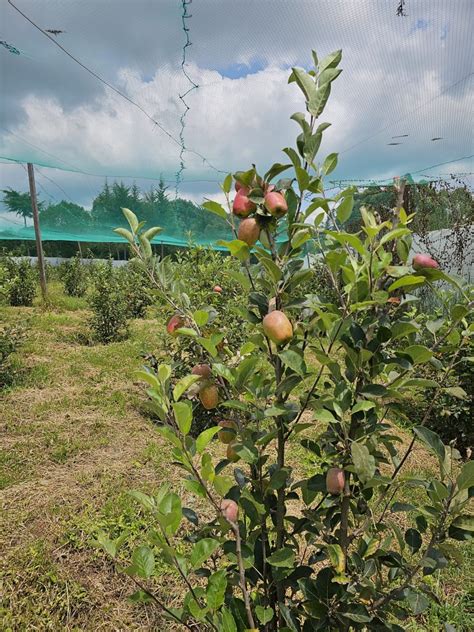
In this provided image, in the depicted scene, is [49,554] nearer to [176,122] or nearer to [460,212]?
[176,122]

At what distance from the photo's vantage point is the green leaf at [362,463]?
2.13 feet

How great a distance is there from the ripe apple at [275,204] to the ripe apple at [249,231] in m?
0.05

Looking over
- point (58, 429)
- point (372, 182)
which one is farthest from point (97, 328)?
point (372, 182)

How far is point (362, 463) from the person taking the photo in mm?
655

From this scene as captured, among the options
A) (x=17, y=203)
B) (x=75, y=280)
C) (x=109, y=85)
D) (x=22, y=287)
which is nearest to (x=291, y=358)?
(x=109, y=85)

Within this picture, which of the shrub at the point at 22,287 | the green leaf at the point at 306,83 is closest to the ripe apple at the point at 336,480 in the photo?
the green leaf at the point at 306,83

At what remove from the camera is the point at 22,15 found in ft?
13.7

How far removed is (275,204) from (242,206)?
73 mm

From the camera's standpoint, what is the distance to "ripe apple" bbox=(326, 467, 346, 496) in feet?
2.44

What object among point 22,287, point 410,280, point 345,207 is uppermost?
point 345,207

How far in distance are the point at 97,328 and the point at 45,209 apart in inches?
163

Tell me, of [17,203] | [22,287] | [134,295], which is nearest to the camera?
[134,295]

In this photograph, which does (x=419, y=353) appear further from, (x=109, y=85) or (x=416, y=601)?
(x=109, y=85)

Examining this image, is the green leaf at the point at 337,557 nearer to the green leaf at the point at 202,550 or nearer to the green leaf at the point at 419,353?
the green leaf at the point at 202,550
